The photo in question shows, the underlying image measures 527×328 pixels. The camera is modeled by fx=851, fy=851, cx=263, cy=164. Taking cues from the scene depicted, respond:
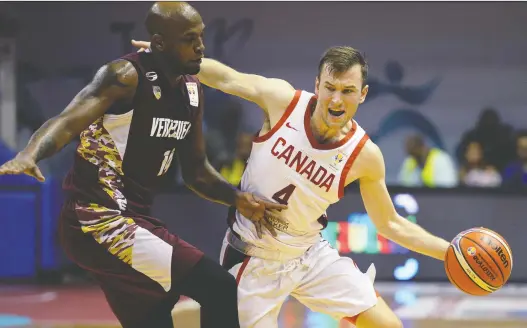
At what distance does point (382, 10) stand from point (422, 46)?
73cm

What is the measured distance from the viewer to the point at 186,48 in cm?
375

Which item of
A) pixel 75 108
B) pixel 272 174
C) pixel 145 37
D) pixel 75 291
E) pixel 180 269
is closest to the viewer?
pixel 75 108

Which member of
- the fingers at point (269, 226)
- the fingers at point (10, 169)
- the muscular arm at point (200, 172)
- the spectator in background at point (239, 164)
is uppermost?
the fingers at point (10, 169)

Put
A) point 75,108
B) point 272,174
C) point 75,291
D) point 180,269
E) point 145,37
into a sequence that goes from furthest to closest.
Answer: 1. point 145,37
2. point 75,291
3. point 272,174
4. point 180,269
5. point 75,108

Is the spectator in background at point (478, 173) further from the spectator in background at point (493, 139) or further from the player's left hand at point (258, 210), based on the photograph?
the player's left hand at point (258, 210)

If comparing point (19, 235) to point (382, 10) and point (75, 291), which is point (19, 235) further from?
point (382, 10)

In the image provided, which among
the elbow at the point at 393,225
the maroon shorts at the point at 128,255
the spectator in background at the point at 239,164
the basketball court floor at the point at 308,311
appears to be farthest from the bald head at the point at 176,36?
the spectator in background at the point at 239,164

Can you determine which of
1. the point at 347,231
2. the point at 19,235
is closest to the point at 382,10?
the point at 347,231

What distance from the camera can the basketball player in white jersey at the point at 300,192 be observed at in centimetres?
435

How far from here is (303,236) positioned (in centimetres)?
446

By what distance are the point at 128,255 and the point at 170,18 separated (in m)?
1.06

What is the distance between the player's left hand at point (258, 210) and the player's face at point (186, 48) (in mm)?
751

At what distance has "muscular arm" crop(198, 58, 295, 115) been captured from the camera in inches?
173

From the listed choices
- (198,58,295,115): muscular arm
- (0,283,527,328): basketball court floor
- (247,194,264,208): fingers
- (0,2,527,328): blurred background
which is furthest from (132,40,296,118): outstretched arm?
(0,2,527,328): blurred background
